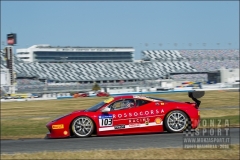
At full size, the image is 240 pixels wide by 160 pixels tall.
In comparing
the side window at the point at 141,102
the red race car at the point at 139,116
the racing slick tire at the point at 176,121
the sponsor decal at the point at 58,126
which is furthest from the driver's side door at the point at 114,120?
the sponsor decal at the point at 58,126

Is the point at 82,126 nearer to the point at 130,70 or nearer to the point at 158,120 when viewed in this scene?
the point at 158,120

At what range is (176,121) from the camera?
5.22 metres

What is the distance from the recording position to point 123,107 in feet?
17.6

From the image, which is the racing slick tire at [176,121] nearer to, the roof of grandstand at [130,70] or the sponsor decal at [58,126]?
the sponsor decal at [58,126]

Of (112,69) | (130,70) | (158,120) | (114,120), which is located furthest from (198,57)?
(114,120)

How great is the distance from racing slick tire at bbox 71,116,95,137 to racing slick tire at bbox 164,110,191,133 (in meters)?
1.07

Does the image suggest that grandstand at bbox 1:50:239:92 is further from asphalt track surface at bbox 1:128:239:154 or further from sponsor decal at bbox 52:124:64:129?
sponsor decal at bbox 52:124:64:129

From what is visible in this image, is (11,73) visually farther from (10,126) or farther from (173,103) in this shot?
(173,103)

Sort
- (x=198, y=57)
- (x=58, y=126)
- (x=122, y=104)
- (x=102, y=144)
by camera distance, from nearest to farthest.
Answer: (x=122, y=104)
(x=58, y=126)
(x=102, y=144)
(x=198, y=57)

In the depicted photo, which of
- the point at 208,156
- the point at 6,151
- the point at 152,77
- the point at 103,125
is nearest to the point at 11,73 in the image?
the point at 152,77

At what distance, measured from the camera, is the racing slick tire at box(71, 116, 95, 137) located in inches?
227

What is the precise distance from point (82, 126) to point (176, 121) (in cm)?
146

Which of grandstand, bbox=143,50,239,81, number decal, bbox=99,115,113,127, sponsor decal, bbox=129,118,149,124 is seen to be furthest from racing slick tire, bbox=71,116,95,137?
grandstand, bbox=143,50,239,81

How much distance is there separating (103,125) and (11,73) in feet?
253
